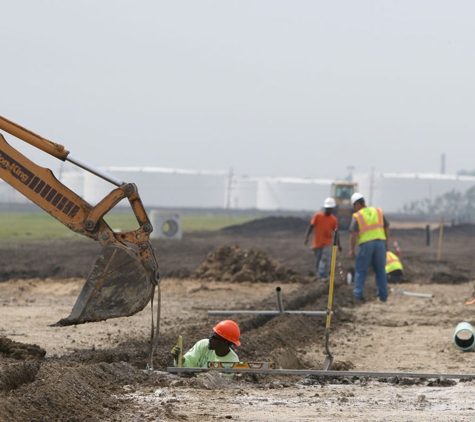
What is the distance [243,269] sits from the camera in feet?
65.7

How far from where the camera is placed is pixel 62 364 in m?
7.65

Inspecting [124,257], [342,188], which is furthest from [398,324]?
[342,188]

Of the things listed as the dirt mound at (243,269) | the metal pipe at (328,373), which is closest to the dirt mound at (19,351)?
the metal pipe at (328,373)

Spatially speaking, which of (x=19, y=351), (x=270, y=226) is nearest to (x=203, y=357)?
(x=19, y=351)

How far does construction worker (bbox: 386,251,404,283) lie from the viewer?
63.3 feet

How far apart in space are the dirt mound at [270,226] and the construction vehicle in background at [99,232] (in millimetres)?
37619

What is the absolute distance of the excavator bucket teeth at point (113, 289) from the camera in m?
8.02

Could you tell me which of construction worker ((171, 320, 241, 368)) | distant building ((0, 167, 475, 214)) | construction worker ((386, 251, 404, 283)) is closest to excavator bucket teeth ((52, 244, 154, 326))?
construction worker ((171, 320, 241, 368))

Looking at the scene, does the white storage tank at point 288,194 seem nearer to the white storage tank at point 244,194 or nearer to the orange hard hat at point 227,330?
the white storage tank at point 244,194

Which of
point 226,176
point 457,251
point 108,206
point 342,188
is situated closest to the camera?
point 108,206

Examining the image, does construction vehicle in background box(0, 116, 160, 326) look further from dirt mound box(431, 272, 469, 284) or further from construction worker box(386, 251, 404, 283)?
dirt mound box(431, 272, 469, 284)

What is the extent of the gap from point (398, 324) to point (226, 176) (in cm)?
8791

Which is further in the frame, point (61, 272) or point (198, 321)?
point (61, 272)

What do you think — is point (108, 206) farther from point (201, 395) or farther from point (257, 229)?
point (257, 229)
